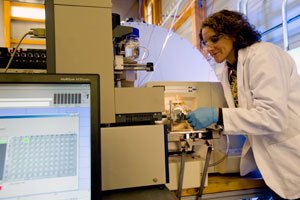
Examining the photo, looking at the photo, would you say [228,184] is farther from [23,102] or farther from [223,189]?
[23,102]

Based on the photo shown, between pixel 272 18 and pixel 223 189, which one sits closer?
pixel 223 189

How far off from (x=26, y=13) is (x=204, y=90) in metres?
3.15

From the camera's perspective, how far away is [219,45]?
3.44ft

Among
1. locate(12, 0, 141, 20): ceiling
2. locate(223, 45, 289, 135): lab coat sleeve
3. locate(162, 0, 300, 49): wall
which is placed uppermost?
locate(12, 0, 141, 20): ceiling

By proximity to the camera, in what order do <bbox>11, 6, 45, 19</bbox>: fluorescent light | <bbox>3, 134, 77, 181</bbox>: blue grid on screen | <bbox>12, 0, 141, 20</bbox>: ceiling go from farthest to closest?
<bbox>12, 0, 141, 20</bbox>: ceiling → <bbox>11, 6, 45, 19</bbox>: fluorescent light → <bbox>3, 134, 77, 181</bbox>: blue grid on screen

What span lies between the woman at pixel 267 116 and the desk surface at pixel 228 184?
0.05 metres

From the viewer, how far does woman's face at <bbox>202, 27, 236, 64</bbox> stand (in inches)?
40.9

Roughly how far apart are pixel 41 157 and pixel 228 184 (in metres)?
0.74

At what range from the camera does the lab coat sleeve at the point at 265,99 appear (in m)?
0.80

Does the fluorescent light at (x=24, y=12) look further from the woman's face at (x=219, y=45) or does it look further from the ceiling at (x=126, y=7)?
the woman's face at (x=219, y=45)

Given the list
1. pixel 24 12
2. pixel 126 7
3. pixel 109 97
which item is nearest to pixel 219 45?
pixel 109 97

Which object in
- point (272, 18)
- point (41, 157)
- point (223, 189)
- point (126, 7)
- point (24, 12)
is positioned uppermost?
point (126, 7)

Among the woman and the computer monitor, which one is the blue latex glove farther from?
the computer monitor

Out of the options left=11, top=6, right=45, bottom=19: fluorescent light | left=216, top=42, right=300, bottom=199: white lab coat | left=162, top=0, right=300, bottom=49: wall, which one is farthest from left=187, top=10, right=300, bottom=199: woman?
left=11, top=6, right=45, bottom=19: fluorescent light
